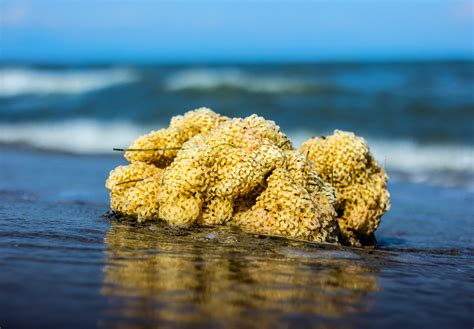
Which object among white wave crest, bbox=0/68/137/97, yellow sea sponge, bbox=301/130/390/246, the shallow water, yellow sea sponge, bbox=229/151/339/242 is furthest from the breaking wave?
white wave crest, bbox=0/68/137/97

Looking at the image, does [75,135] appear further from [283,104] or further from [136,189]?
[136,189]

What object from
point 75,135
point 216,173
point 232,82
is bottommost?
point 216,173

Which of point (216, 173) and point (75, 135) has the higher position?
point (75, 135)

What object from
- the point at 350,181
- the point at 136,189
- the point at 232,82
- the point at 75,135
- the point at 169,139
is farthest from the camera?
the point at 232,82

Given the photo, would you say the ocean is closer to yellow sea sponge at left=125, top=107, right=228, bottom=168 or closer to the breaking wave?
the breaking wave

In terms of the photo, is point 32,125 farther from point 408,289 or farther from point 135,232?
point 408,289

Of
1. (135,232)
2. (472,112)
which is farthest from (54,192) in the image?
(472,112)

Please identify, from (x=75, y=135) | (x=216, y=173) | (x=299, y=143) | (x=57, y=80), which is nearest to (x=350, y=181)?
(x=216, y=173)
